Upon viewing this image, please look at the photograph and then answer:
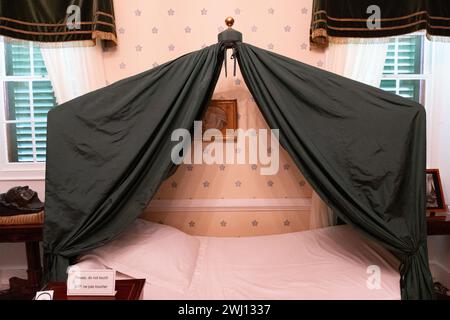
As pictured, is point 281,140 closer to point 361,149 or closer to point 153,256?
point 361,149

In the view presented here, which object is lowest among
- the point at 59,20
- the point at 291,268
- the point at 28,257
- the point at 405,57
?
the point at 28,257

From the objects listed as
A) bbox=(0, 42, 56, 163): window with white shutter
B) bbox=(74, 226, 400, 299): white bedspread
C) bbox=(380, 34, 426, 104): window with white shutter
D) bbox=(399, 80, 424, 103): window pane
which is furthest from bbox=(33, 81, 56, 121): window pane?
bbox=(399, 80, 424, 103): window pane

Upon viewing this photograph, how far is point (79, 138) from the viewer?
1.65 meters

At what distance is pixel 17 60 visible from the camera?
2496mm

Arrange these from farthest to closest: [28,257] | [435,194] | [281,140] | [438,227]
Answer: [435,194] < [28,257] < [438,227] < [281,140]

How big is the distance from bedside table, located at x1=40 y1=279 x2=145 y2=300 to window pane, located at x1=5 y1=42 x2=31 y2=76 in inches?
74.8

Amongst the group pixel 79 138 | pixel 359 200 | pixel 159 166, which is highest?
pixel 79 138

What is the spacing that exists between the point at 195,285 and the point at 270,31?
1.81 meters

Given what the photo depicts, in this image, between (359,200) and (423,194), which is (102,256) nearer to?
(359,200)

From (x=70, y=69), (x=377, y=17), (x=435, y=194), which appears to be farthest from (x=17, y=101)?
(x=435, y=194)

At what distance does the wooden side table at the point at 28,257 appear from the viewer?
78.3 inches

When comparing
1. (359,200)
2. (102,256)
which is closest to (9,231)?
(102,256)

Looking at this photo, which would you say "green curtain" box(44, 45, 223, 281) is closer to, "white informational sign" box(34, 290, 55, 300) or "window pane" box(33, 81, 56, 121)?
"white informational sign" box(34, 290, 55, 300)

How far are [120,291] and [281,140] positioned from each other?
1.03 m
